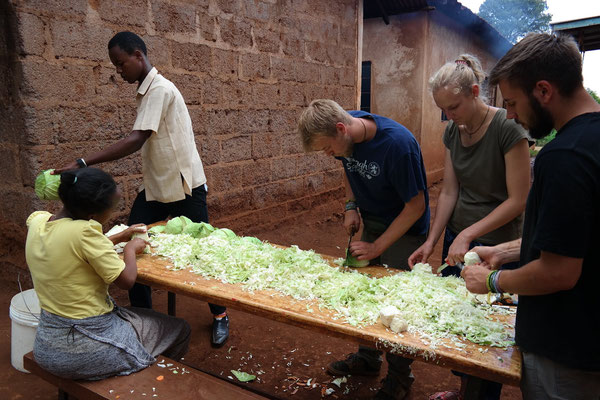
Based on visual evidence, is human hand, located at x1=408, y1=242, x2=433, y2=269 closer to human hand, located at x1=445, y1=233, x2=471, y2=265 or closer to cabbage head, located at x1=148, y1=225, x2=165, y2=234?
human hand, located at x1=445, y1=233, x2=471, y2=265

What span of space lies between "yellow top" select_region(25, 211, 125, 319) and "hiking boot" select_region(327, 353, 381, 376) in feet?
6.32

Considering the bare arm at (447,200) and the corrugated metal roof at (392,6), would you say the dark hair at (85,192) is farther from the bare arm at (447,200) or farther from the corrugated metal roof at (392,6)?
the corrugated metal roof at (392,6)

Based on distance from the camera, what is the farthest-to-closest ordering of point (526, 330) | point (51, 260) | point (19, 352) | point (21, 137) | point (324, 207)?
1. point (324, 207)
2. point (21, 137)
3. point (19, 352)
4. point (51, 260)
5. point (526, 330)

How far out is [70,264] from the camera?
2.41 metres

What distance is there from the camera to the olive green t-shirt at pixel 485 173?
9.22 feet

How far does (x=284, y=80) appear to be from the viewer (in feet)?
23.8

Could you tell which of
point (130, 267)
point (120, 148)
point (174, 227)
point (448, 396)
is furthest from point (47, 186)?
point (448, 396)

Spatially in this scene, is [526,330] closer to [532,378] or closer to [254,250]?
[532,378]

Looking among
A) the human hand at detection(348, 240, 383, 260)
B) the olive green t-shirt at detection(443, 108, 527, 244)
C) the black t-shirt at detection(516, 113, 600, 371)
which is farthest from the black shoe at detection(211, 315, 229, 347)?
the black t-shirt at detection(516, 113, 600, 371)

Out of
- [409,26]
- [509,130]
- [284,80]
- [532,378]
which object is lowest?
[532,378]

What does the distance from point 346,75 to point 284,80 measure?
189cm

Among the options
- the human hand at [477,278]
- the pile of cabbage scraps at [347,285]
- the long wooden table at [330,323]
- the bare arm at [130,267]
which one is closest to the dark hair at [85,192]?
the bare arm at [130,267]

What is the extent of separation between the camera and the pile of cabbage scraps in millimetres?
2156

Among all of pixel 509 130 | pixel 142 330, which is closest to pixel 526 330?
pixel 509 130
